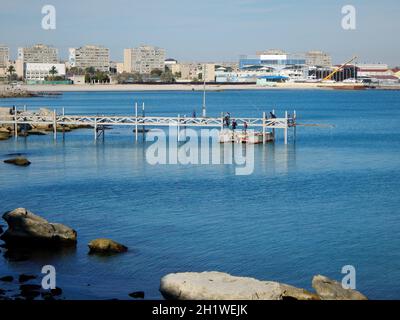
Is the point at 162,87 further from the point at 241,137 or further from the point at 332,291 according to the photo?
the point at 332,291

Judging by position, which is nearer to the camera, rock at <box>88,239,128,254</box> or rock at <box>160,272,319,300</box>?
rock at <box>160,272,319,300</box>

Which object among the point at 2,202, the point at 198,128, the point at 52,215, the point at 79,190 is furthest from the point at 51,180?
the point at 198,128

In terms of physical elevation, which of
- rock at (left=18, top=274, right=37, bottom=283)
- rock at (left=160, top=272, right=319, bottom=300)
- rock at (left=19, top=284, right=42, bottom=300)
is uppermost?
rock at (left=160, top=272, right=319, bottom=300)

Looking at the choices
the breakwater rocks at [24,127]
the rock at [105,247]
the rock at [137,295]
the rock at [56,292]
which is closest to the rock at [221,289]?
the rock at [137,295]

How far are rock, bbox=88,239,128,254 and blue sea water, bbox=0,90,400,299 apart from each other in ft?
0.85

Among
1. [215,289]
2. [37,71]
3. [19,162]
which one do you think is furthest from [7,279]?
[37,71]

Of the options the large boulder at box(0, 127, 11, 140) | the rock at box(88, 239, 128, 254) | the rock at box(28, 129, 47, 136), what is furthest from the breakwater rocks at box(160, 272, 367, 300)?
the rock at box(28, 129, 47, 136)

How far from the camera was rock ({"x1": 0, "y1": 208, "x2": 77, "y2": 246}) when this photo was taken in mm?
18266

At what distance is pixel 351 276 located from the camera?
1619cm

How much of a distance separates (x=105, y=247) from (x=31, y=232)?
1881 mm

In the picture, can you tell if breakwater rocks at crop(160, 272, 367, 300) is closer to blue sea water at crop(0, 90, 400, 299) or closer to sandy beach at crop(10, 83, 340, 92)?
blue sea water at crop(0, 90, 400, 299)

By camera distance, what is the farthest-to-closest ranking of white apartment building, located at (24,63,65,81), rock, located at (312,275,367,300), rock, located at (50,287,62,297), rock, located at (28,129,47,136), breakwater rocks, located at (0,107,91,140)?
white apartment building, located at (24,63,65,81) < rock, located at (28,129,47,136) < breakwater rocks, located at (0,107,91,140) < rock, located at (50,287,62,297) < rock, located at (312,275,367,300)

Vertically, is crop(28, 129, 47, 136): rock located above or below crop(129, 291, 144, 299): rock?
above

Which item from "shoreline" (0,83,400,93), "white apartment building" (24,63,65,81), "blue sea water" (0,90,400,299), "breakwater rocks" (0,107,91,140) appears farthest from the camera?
"white apartment building" (24,63,65,81)
